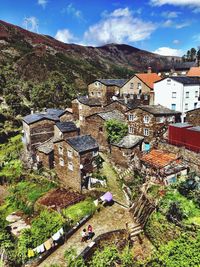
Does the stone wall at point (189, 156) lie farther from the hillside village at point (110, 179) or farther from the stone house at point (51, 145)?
the stone house at point (51, 145)

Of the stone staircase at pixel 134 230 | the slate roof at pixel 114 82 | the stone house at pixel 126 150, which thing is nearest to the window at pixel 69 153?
the stone house at pixel 126 150

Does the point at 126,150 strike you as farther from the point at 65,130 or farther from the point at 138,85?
the point at 138,85

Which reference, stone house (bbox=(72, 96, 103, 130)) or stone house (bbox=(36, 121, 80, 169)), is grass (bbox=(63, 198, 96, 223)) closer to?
stone house (bbox=(36, 121, 80, 169))

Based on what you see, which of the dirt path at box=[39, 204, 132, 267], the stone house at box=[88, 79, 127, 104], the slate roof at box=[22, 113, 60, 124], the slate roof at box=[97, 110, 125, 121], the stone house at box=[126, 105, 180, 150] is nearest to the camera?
the dirt path at box=[39, 204, 132, 267]

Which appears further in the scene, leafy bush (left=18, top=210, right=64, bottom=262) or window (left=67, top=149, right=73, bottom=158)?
window (left=67, top=149, right=73, bottom=158)

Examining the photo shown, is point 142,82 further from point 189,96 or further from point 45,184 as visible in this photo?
point 45,184

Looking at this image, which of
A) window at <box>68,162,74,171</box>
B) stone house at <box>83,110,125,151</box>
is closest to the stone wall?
stone house at <box>83,110,125,151</box>
